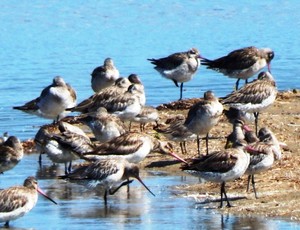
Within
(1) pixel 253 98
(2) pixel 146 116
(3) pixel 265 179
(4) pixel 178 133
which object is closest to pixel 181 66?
(2) pixel 146 116

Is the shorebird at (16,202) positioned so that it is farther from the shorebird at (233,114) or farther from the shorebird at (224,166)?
the shorebird at (233,114)

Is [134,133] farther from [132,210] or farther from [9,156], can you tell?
[132,210]

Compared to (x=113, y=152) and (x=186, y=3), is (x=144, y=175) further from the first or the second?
(x=186, y=3)

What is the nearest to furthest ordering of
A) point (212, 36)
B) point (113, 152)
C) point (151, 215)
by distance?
point (151, 215) < point (113, 152) < point (212, 36)

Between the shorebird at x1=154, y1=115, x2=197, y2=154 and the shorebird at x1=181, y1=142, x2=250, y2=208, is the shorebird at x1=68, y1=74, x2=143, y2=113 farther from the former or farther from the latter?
the shorebird at x1=181, y1=142, x2=250, y2=208

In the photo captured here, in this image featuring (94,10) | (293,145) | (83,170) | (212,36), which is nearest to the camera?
(83,170)

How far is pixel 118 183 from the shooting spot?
18297 mm

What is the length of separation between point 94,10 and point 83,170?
33527 mm

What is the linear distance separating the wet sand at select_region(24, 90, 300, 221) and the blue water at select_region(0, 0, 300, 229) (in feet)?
2.42

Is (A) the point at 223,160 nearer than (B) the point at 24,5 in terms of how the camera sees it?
Yes

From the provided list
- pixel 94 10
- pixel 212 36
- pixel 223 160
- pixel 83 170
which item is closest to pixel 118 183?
pixel 83 170

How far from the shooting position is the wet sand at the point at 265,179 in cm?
1668

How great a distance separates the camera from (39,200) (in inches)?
719

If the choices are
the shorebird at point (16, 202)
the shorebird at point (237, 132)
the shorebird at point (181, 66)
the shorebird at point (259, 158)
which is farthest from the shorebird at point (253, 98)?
the shorebird at point (16, 202)
